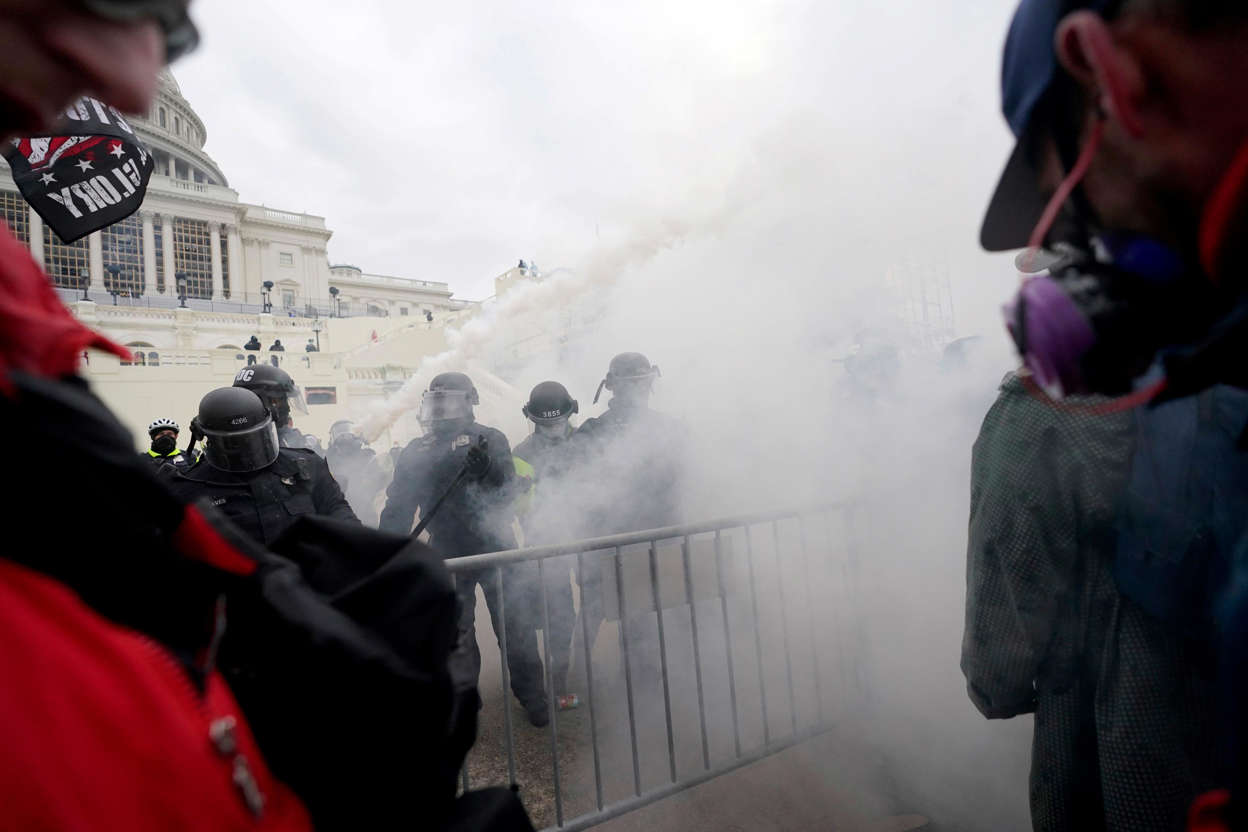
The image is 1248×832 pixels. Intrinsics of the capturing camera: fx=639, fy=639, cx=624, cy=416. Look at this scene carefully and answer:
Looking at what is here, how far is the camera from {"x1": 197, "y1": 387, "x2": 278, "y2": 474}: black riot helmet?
335cm

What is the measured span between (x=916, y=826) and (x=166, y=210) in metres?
54.7

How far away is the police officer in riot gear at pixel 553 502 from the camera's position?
4.40 metres

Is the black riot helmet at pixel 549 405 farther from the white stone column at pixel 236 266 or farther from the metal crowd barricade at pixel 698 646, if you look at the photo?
the white stone column at pixel 236 266

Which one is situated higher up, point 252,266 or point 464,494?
point 252,266

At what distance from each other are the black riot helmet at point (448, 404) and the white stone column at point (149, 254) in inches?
1903

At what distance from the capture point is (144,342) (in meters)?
30.8

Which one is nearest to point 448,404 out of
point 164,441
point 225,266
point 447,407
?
point 447,407

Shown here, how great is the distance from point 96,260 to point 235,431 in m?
51.1

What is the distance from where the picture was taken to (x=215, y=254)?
45.4m

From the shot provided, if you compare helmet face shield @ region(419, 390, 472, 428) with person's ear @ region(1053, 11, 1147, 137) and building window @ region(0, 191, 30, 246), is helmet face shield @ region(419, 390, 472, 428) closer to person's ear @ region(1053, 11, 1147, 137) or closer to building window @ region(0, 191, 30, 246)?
person's ear @ region(1053, 11, 1147, 137)

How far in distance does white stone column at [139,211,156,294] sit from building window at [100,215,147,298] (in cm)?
29

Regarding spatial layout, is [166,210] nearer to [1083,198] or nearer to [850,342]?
[850,342]

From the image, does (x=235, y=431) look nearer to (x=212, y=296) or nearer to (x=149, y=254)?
(x=212, y=296)

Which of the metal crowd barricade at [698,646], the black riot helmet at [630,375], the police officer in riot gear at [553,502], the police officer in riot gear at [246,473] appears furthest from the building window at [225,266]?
the metal crowd barricade at [698,646]
